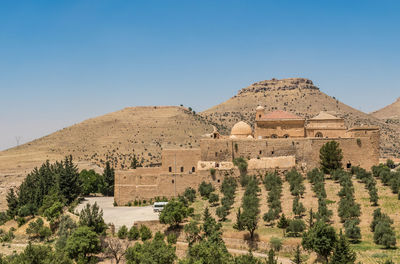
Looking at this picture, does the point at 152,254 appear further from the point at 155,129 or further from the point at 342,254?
the point at 155,129

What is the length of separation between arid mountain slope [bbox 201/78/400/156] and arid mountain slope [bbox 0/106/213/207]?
11834 mm

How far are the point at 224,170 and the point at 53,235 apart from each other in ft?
53.9

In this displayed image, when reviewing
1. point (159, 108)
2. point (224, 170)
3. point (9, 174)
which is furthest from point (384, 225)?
point (159, 108)

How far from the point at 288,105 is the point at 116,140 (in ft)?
162

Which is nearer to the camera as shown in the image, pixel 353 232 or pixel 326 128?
pixel 353 232

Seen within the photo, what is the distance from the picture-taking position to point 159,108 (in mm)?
109812

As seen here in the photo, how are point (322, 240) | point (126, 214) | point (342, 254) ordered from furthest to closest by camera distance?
point (126, 214) < point (322, 240) < point (342, 254)

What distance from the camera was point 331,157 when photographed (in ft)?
126

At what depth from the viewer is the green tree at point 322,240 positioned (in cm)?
2355

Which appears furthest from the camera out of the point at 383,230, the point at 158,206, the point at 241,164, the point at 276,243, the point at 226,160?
the point at 226,160

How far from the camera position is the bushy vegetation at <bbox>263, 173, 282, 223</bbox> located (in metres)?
30.2

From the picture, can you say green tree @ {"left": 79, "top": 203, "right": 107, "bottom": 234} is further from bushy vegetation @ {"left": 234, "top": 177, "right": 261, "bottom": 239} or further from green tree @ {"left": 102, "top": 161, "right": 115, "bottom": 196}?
green tree @ {"left": 102, "top": 161, "right": 115, "bottom": 196}

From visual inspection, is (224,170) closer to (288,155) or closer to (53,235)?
(288,155)

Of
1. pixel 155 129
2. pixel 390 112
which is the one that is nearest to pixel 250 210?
pixel 155 129
